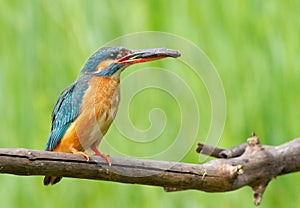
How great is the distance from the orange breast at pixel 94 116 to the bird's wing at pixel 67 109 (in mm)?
11

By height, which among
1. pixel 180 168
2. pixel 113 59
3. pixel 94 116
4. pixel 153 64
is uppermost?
pixel 153 64

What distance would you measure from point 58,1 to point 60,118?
1.74 feet

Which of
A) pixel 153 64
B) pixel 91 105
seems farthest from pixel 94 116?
pixel 153 64

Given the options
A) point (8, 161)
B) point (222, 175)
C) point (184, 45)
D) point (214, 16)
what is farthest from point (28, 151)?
point (214, 16)

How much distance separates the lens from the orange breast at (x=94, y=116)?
1384 millimetres

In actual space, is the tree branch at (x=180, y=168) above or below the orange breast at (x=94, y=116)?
below

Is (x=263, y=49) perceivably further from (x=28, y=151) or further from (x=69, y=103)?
(x=28, y=151)

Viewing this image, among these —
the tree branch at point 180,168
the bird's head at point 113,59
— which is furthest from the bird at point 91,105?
the tree branch at point 180,168

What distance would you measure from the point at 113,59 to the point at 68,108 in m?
0.15

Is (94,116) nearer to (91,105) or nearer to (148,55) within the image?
(91,105)

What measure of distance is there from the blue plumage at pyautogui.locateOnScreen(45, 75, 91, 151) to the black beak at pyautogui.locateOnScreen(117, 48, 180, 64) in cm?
11

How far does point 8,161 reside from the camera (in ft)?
3.47

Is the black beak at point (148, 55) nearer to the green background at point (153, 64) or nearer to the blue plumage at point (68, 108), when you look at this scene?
the blue plumage at point (68, 108)

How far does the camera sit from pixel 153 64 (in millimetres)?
1829
